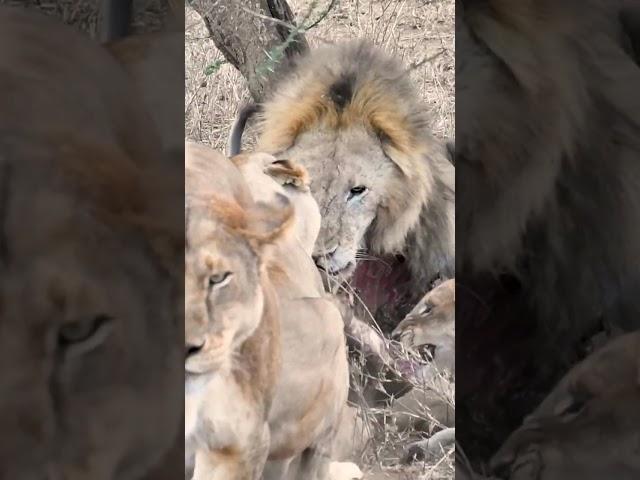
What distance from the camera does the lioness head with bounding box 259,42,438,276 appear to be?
1.88 meters

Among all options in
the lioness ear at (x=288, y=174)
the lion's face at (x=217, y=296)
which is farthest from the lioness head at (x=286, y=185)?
the lion's face at (x=217, y=296)

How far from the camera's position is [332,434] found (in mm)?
1847

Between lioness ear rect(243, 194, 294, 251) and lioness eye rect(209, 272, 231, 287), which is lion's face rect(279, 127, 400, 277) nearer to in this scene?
lioness ear rect(243, 194, 294, 251)

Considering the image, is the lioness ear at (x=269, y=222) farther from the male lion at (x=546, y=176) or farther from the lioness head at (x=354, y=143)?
the male lion at (x=546, y=176)

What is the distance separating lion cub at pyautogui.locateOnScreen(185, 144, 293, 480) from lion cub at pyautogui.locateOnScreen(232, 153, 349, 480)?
29mm

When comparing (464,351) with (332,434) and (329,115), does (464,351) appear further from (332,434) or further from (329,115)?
(329,115)

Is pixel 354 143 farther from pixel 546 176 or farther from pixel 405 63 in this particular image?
pixel 546 176

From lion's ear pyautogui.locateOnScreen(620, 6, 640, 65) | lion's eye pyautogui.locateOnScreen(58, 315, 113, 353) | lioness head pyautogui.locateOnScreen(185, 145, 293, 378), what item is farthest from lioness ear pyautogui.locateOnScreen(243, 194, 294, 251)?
lion's ear pyautogui.locateOnScreen(620, 6, 640, 65)

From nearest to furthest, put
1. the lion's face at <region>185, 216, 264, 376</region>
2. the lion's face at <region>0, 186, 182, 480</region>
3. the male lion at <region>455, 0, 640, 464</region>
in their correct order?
the lion's face at <region>0, 186, 182, 480</region> → the lion's face at <region>185, 216, 264, 376</region> → the male lion at <region>455, 0, 640, 464</region>

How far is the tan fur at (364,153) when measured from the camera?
189cm

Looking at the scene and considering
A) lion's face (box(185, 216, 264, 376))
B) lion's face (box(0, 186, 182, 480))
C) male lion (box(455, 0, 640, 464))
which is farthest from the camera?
A: male lion (box(455, 0, 640, 464))

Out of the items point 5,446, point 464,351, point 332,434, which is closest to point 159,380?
point 5,446

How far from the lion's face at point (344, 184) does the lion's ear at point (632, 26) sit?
0.48m

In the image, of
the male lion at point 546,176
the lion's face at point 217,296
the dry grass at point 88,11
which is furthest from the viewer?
the male lion at point 546,176
